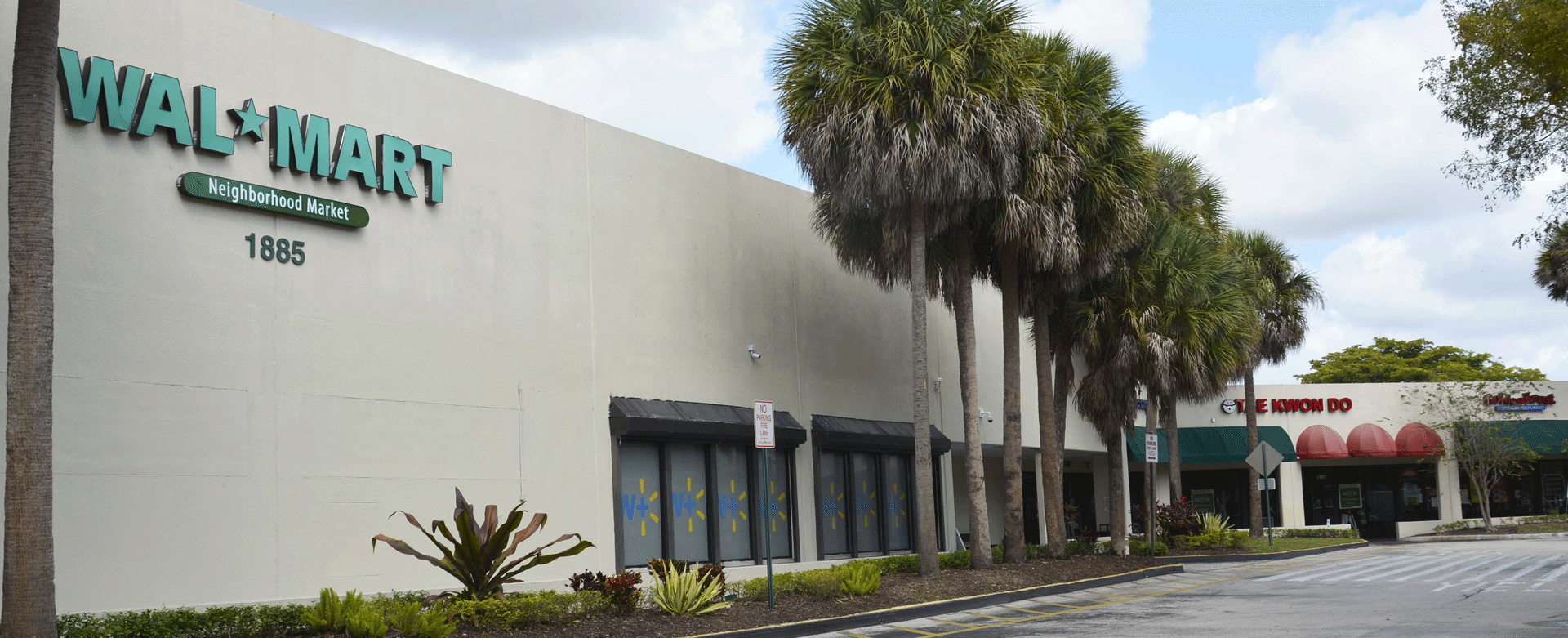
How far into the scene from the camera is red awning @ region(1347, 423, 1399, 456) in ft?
132

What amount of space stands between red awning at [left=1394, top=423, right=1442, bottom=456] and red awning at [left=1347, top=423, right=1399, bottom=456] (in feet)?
0.82

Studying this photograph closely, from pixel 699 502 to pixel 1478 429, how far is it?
30677 mm

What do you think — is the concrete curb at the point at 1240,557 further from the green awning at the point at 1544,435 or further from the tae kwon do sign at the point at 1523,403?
the tae kwon do sign at the point at 1523,403

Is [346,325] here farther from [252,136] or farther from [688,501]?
[688,501]

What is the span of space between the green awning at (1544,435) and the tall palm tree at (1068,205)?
25899mm

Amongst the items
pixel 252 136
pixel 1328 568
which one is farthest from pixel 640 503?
pixel 1328 568

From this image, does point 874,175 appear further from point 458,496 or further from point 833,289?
point 458,496

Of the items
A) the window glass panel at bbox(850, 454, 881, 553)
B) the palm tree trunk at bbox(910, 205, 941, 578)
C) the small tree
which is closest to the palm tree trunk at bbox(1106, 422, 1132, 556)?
the window glass panel at bbox(850, 454, 881, 553)

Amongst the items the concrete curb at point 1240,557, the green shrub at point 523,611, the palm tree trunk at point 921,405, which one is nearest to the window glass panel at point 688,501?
the palm tree trunk at point 921,405

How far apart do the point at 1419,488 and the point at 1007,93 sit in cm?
3186

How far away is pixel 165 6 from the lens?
13312 millimetres

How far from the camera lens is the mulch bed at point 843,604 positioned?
12727mm

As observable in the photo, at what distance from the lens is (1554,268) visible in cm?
4031

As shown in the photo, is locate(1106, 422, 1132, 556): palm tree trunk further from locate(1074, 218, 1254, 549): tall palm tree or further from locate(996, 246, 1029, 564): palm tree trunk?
locate(996, 246, 1029, 564): palm tree trunk
